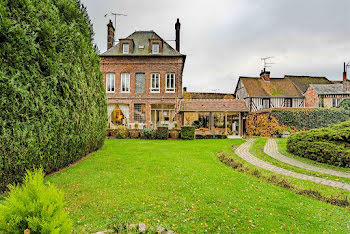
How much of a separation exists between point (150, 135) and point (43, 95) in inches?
410

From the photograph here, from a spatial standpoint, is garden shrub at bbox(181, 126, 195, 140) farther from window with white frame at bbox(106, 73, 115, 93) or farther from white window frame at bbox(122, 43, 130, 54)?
white window frame at bbox(122, 43, 130, 54)

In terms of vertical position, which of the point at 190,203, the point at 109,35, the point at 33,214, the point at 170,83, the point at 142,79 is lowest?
the point at 190,203

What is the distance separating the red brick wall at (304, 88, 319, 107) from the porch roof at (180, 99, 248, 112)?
1249 cm

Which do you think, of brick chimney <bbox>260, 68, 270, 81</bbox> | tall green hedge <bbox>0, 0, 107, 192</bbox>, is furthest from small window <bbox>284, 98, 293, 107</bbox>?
tall green hedge <bbox>0, 0, 107, 192</bbox>

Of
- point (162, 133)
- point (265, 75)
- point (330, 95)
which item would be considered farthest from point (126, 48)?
point (330, 95)

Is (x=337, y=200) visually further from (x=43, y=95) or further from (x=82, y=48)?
(x=82, y=48)

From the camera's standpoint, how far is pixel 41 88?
432 centimetres

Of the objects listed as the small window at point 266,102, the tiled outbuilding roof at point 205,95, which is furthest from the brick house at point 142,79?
the small window at point 266,102

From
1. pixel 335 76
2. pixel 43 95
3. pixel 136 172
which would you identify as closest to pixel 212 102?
pixel 136 172

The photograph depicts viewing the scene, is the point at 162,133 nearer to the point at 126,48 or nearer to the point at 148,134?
the point at 148,134

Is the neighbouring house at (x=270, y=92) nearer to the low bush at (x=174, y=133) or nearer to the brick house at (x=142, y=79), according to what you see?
the brick house at (x=142, y=79)

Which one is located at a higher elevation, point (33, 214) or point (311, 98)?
point (311, 98)

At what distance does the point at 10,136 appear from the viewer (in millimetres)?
3496

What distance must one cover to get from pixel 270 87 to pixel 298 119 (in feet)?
33.9
